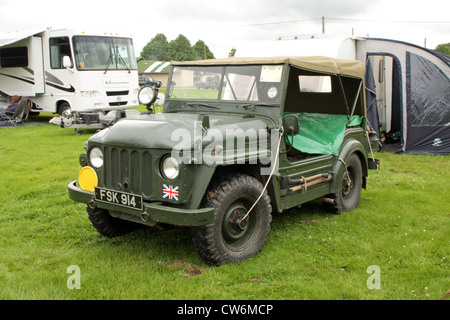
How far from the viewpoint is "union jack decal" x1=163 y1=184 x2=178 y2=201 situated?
13.1 ft

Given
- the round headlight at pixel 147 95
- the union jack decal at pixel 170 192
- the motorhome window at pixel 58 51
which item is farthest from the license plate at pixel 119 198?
the motorhome window at pixel 58 51

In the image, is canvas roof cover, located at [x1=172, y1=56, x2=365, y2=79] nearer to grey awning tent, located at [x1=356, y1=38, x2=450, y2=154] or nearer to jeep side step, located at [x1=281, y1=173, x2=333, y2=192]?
jeep side step, located at [x1=281, y1=173, x2=333, y2=192]

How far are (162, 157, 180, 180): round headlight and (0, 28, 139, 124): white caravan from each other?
10.7m

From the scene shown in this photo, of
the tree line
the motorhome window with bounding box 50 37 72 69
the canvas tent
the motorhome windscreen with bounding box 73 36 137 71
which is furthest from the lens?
the tree line

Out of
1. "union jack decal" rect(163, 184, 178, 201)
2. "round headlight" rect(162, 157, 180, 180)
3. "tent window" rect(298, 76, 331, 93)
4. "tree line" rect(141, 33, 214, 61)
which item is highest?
"tree line" rect(141, 33, 214, 61)

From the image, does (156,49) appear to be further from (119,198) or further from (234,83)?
(119,198)

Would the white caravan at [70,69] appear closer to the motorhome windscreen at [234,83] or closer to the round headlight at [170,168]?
the motorhome windscreen at [234,83]

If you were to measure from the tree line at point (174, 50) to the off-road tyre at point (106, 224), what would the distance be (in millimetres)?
81772

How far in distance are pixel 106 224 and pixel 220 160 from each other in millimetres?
1739

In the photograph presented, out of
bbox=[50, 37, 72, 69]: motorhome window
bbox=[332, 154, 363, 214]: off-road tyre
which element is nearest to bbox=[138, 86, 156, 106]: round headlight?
bbox=[332, 154, 363, 214]: off-road tyre

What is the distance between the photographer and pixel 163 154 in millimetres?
4027

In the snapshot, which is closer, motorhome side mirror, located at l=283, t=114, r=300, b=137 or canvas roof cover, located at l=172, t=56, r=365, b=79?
motorhome side mirror, located at l=283, t=114, r=300, b=137

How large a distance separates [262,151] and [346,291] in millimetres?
1619

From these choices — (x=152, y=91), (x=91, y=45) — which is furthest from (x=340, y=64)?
(x=91, y=45)
